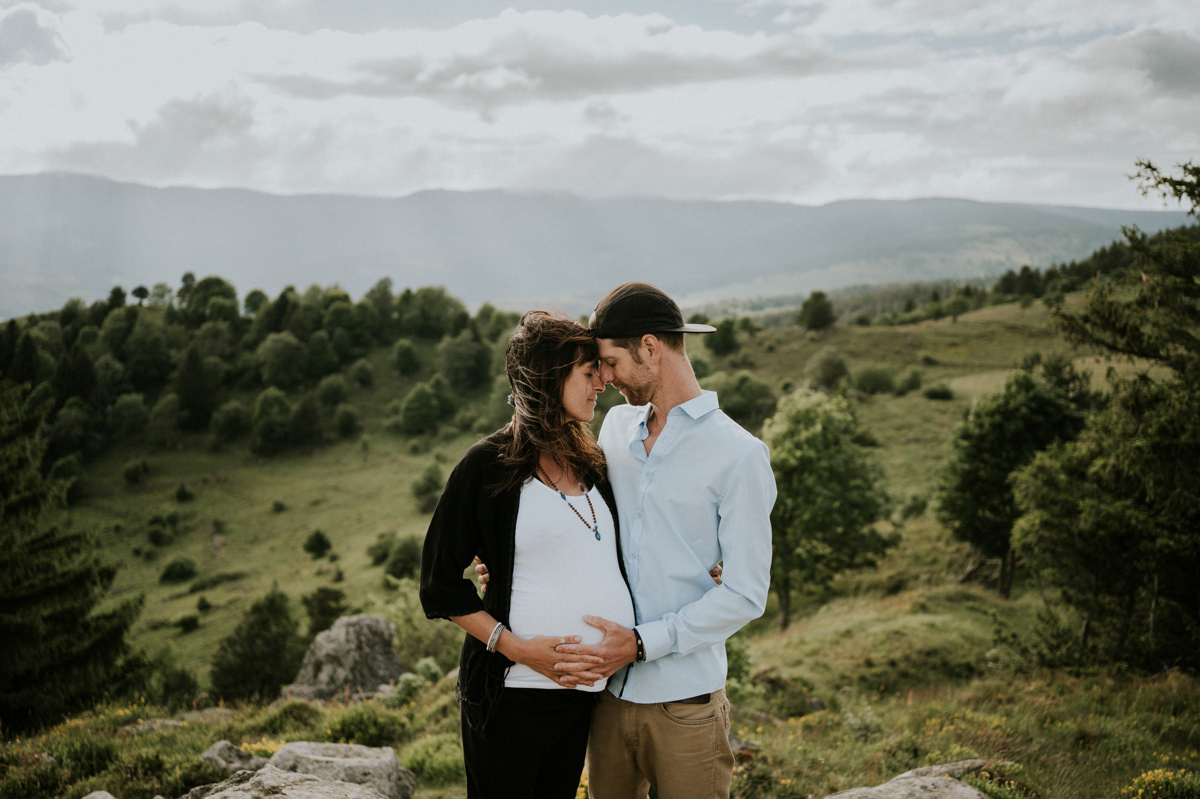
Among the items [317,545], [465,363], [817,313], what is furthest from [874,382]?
[465,363]

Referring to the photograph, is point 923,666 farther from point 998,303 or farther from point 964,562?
point 998,303

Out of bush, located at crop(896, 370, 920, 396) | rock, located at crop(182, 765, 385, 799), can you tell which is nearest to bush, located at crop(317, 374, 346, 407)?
bush, located at crop(896, 370, 920, 396)

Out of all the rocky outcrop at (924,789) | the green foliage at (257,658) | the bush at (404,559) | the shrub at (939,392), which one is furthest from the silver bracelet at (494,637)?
the shrub at (939,392)

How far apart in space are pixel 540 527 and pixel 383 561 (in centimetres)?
4493

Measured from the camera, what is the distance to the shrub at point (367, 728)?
7.31 m

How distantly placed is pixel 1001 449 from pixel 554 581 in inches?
967

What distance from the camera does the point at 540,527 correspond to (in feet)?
10.4

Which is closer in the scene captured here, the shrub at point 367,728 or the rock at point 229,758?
the rock at point 229,758

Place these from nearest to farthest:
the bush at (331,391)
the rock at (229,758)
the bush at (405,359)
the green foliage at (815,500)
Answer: the rock at (229,758) → the green foliage at (815,500) → the bush at (331,391) → the bush at (405,359)

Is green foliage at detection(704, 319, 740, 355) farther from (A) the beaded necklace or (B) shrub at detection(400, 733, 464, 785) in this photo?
(A) the beaded necklace

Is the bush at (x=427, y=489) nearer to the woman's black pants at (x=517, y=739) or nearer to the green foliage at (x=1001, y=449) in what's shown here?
the green foliage at (x=1001, y=449)

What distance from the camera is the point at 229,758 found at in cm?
559

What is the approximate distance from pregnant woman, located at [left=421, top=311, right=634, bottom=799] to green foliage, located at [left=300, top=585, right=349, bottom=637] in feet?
113

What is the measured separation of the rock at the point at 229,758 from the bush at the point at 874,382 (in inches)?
2258
